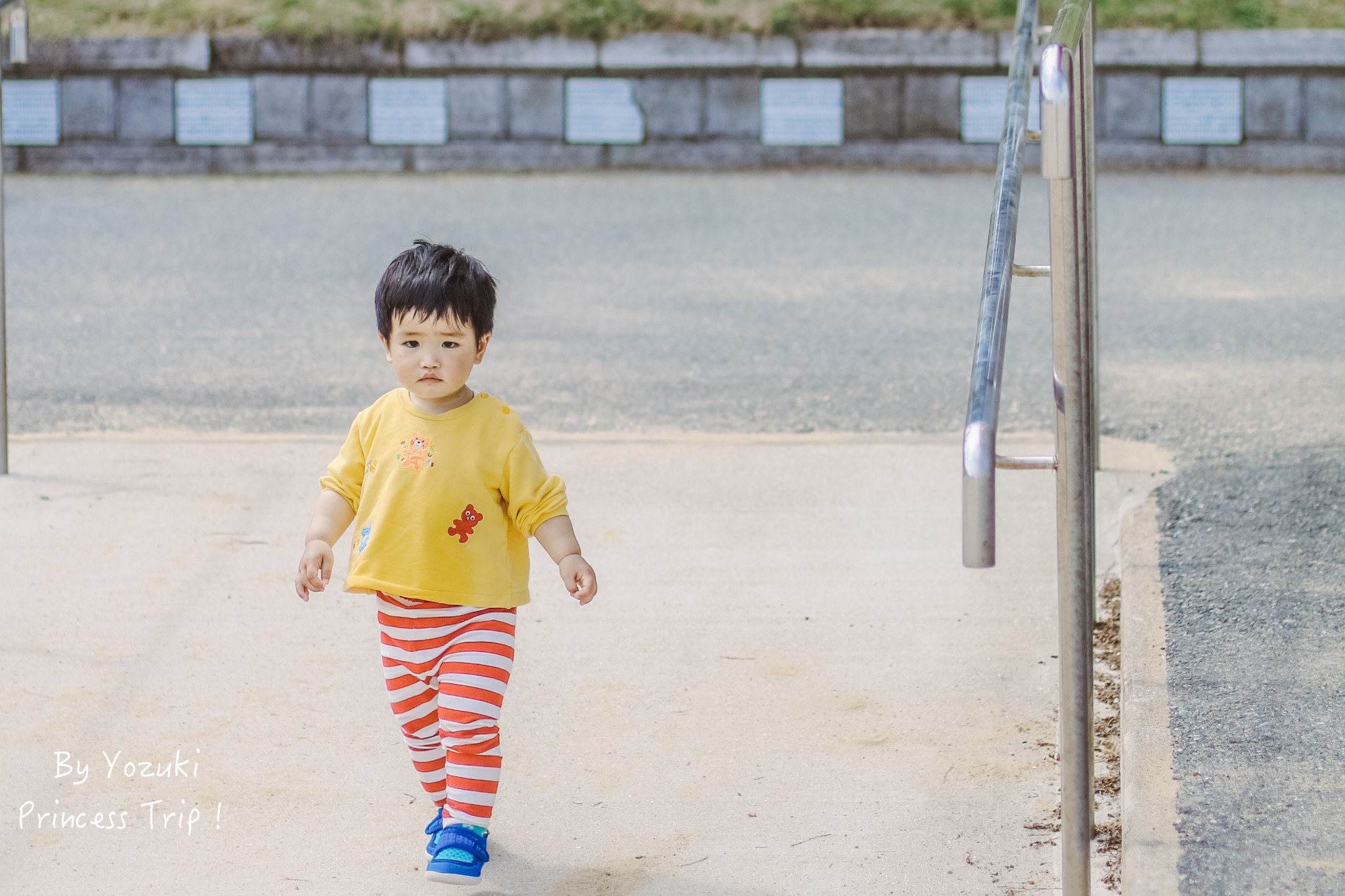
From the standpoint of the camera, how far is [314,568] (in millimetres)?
2660

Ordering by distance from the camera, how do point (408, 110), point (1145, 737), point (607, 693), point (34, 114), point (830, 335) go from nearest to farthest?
point (1145, 737) < point (607, 693) < point (830, 335) < point (408, 110) < point (34, 114)

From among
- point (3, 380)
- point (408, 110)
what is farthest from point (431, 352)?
point (408, 110)

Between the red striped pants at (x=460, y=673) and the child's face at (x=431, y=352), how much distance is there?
0.35 metres

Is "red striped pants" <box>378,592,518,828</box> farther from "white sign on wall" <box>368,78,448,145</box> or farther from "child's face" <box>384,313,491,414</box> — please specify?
"white sign on wall" <box>368,78,448,145</box>

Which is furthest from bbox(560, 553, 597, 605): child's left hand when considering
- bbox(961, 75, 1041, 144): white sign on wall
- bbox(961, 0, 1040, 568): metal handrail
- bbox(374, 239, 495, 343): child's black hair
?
bbox(961, 75, 1041, 144): white sign on wall

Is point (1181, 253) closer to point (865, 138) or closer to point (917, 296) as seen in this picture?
point (917, 296)

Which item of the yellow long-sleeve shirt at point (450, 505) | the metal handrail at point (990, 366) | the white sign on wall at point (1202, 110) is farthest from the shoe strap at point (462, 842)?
the white sign on wall at point (1202, 110)

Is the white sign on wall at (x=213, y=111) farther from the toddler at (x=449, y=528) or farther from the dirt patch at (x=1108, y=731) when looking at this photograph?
the toddler at (x=449, y=528)

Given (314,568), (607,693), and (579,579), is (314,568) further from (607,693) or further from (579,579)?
(607,693)

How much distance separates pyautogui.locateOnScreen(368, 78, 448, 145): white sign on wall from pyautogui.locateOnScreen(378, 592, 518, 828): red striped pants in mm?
8521

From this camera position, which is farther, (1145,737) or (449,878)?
(1145,737)

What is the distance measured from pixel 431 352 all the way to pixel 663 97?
8.42 metres

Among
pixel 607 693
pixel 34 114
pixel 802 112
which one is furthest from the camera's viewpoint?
pixel 34 114

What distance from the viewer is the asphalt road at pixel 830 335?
3.18 m
